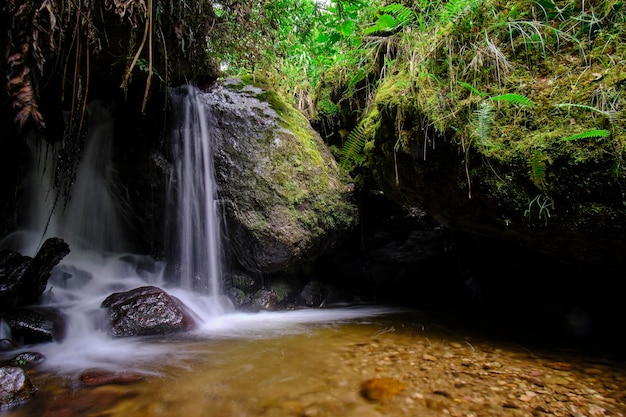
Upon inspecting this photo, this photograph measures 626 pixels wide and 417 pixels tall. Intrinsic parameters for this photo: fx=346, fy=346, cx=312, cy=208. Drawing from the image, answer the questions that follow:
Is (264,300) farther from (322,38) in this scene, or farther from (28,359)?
(322,38)

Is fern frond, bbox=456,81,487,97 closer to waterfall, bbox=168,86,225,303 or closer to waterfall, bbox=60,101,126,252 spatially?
waterfall, bbox=168,86,225,303

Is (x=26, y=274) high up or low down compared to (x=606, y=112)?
down

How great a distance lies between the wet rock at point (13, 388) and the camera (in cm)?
201

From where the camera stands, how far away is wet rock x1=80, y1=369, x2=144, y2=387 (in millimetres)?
2383

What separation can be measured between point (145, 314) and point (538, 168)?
158 inches

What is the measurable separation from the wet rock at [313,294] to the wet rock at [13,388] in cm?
388

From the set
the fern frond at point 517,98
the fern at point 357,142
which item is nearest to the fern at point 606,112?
the fern frond at point 517,98

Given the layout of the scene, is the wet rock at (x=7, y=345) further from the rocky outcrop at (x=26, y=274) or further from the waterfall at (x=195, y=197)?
the waterfall at (x=195, y=197)

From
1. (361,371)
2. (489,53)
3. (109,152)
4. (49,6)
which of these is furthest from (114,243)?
(489,53)

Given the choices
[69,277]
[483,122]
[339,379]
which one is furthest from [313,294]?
[483,122]

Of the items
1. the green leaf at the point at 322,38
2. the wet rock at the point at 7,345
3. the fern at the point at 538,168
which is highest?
the green leaf at the point at 322,38

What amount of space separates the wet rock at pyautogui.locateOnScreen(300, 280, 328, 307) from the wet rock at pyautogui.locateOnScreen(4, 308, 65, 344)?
324 centimetres

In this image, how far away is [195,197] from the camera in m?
5.32

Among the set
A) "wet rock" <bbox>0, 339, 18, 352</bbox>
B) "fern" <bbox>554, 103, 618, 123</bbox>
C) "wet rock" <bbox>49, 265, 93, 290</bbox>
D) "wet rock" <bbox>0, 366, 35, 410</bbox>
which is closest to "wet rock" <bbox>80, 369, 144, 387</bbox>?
"wet rock" <bbox>0, 366, 35, 410</bbox>
